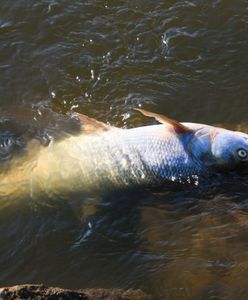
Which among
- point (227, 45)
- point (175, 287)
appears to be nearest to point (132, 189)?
point (175, 287)

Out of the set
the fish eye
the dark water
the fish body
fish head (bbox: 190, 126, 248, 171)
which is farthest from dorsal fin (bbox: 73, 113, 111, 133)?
the fish eye

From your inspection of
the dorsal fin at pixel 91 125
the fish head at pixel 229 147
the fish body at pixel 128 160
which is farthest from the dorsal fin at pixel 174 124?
the dorsal fin at pixel 91 125

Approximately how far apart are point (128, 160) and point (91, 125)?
658 mm

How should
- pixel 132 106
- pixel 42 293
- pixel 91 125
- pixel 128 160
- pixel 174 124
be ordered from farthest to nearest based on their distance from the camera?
1. pixel 132 106
2. pixel 91 125
3. pixel 128 160
4. pixel 174 124
5. pixel 42 293

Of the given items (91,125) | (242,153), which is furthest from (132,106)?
(242,153)

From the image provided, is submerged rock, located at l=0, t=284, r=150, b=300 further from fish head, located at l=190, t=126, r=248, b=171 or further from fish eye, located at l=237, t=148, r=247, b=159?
fish eye, located at l=237, t=148, r=247, b=159

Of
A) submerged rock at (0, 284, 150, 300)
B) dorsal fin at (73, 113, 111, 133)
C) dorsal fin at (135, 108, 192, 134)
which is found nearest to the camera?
submerged rock at (0, 284, 150, 300)

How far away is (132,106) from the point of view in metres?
6.79

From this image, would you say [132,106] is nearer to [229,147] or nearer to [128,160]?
[128,160]

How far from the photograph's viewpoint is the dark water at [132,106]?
5285 mm

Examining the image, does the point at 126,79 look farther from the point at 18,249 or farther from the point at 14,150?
the point at 18,249

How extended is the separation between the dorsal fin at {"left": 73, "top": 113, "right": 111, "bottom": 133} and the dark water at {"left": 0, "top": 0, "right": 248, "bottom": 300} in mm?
386

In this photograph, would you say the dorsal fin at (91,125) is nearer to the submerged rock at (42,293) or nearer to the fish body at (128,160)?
the fish body at (128,160)

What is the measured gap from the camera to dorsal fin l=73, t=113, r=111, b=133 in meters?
6.24
